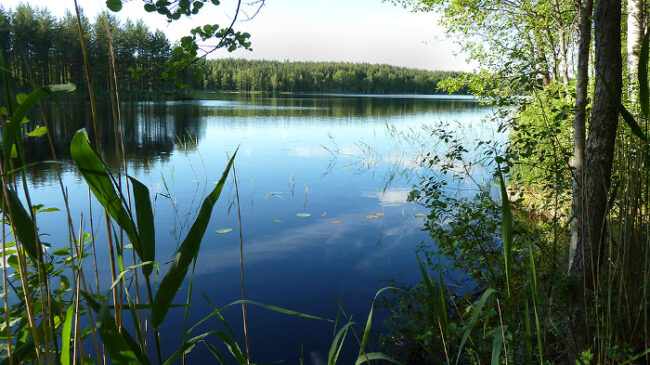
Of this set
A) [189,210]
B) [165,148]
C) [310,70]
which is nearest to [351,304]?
[189,210]

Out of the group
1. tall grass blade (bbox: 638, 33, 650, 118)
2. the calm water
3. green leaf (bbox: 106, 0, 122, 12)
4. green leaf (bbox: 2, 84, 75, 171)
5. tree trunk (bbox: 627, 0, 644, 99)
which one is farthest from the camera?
the calm water

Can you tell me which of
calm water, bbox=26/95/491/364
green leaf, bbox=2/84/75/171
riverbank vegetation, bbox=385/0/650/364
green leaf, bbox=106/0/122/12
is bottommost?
calm water, bbox=26/95/491/364

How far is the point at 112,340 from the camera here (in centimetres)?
83

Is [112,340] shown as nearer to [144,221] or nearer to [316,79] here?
[144,221]

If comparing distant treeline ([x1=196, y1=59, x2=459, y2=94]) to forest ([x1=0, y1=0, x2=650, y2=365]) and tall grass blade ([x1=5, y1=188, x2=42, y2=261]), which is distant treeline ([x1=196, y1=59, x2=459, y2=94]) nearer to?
forest ([x1=0, y1=0, x2=650, y2=365])

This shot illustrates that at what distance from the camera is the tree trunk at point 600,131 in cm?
219

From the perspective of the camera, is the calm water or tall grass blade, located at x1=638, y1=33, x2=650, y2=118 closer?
tall grass blade, located at x1=638, y1=33, x2=650, y2=118

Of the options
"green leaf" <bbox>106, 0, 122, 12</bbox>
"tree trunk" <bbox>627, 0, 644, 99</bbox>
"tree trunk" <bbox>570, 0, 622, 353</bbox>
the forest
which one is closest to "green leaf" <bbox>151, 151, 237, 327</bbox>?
the forest

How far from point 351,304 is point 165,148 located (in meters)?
10.3

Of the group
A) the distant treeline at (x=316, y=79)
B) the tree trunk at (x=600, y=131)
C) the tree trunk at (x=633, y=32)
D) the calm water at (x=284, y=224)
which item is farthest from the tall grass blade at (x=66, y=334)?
the distant treeline at (x=316, y=79)

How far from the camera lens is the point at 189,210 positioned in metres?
7.00

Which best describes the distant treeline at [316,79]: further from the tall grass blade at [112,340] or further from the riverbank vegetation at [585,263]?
the tall grass blade at [112,340]

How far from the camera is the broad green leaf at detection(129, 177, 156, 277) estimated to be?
829 mm

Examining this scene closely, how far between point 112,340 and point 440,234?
132 inches
